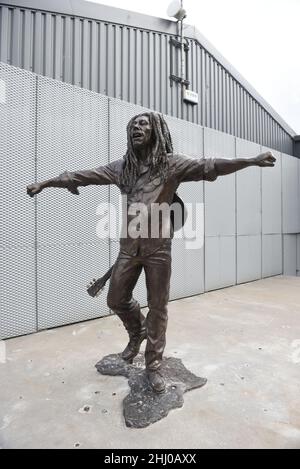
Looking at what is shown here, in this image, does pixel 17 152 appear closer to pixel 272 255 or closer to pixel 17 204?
pixel 17 204

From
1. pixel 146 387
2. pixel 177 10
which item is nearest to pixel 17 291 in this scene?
pixel 146 387

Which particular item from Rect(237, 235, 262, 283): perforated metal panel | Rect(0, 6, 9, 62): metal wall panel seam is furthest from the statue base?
Rect(237, 235, 262, 283): perforated metal panel

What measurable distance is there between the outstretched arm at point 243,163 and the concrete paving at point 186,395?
169cm

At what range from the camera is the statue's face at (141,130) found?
2498mm

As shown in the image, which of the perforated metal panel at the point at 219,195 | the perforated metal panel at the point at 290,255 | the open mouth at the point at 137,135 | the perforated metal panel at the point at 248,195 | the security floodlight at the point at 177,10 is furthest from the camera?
the perforated metal panel at the point at 290,255

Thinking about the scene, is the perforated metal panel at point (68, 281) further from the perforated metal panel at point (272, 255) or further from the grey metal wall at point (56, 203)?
the perforated metal panel at point (272, 255)

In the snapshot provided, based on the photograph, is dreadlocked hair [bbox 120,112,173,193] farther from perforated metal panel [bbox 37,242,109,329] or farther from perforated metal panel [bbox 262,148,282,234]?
perforated metal panel [bbox 262,148,282,234]

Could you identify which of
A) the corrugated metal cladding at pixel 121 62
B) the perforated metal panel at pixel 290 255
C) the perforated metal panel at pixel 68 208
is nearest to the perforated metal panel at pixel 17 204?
the perforated metal panel at pixel 68 208

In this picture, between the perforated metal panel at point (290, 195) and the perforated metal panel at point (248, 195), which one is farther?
the perforated metal panel at point (290, 195)

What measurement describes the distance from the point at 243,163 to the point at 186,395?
5.86ft

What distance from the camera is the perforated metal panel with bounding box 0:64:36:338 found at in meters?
4.02

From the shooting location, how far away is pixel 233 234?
746 centimetres

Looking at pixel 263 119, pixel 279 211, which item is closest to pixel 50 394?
pixel 279 211
